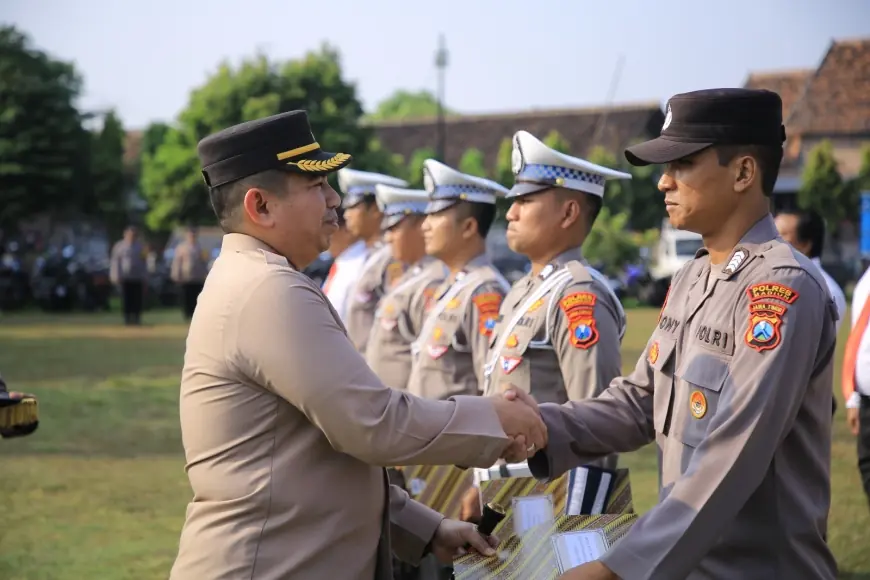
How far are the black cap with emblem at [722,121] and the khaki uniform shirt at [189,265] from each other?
20.7 metres

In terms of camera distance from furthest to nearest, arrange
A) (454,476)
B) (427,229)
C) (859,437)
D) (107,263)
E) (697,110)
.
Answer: (107,263) < (427,229) < (859,437) < (454,476) < (697,110)

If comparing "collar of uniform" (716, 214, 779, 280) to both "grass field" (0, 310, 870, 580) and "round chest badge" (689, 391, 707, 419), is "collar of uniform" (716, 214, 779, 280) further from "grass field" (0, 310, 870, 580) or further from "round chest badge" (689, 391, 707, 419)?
"grass field" (0, 310, 870, 580)

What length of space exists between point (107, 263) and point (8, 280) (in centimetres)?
363

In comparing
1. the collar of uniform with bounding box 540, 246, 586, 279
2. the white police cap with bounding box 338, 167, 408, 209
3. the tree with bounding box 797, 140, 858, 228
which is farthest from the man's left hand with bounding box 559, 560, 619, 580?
the tree with bounding box 797, 140, 858, 228

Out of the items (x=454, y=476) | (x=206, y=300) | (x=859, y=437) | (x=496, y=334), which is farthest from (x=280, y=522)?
(x=859, y=437)

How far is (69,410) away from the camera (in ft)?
39.3

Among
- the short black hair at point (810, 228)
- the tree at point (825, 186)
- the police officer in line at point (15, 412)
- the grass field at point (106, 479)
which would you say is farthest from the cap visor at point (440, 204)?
the tree at point (825, 186)

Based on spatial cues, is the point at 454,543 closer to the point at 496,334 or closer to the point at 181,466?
the point at 496,334

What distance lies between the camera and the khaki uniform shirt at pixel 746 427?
8.57ft

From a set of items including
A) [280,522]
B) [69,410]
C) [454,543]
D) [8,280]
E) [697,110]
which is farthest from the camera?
[8,280]

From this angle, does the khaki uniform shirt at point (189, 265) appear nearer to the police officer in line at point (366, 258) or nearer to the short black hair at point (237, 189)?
the police officer in line at point (366, 258)

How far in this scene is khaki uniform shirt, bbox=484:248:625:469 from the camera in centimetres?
456

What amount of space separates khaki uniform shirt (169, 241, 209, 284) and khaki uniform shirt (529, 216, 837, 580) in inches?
818

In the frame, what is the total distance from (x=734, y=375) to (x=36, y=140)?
40589mm
